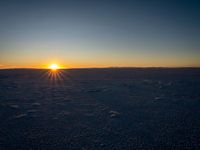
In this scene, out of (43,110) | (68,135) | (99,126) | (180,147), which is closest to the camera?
(180,147)

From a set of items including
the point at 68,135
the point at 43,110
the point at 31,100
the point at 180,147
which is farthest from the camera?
the point at 31,100

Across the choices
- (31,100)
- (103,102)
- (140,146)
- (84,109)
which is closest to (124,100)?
(103,102)

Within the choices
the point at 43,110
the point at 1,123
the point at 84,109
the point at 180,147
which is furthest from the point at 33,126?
the point at 180,147

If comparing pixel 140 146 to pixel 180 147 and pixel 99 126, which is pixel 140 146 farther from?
pixel 99 126

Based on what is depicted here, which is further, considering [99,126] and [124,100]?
[124,100]

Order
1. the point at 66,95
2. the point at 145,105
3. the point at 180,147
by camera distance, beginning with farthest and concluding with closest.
Result: the point at 66,95, the point at 145,105, the point at 180,147

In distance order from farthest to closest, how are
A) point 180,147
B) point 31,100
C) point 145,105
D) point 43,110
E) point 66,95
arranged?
1. point 66,95
2. point 31,100
3. point 145,105
4. point 43,110
5. point 180,147

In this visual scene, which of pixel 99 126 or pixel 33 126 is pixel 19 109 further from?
pixel 99 126

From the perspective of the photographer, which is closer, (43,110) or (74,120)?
(74,120)

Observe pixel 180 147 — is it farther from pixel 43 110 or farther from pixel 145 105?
pixel 43 110
